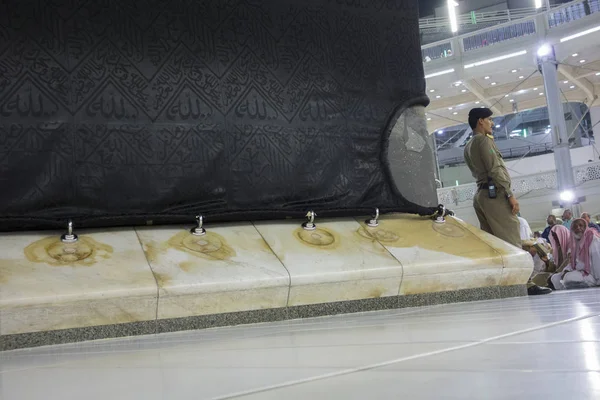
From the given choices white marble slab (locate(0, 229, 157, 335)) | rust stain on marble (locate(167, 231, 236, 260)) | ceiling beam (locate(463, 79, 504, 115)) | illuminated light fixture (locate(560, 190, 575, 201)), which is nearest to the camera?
white marble slab (locate(0, 229, 157, 335))

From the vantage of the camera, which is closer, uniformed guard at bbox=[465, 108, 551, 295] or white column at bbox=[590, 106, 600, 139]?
uniformed guard at bbox=[465, 108, 551, 295]

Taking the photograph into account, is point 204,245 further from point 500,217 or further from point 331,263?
point 500,217

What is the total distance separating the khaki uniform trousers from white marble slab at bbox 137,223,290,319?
1.61 meters

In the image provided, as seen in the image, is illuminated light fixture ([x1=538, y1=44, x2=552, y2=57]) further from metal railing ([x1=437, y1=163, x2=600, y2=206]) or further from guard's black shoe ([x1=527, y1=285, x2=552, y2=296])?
guard's black shoe ([x1=527, y1=285, x2=552, y2=296])

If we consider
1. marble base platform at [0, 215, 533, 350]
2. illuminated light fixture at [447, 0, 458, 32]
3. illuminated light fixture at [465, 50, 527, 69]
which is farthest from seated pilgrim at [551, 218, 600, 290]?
illuminated light fixture at [447, 0, 458, 32]

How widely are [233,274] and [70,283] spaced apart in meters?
0.58

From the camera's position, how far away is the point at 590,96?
20.4 metres

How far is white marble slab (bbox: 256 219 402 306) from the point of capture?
238 cm

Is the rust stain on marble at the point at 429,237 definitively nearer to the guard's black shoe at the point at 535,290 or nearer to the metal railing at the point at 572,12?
the guard's black shoe at the point at 535,290

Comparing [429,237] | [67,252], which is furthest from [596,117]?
[67,252]

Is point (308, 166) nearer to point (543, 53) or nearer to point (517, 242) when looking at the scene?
point (517, 242)

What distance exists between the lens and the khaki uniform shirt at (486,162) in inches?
138

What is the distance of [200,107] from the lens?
107 inches

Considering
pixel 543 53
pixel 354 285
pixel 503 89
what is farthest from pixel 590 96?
pixel 354 285
